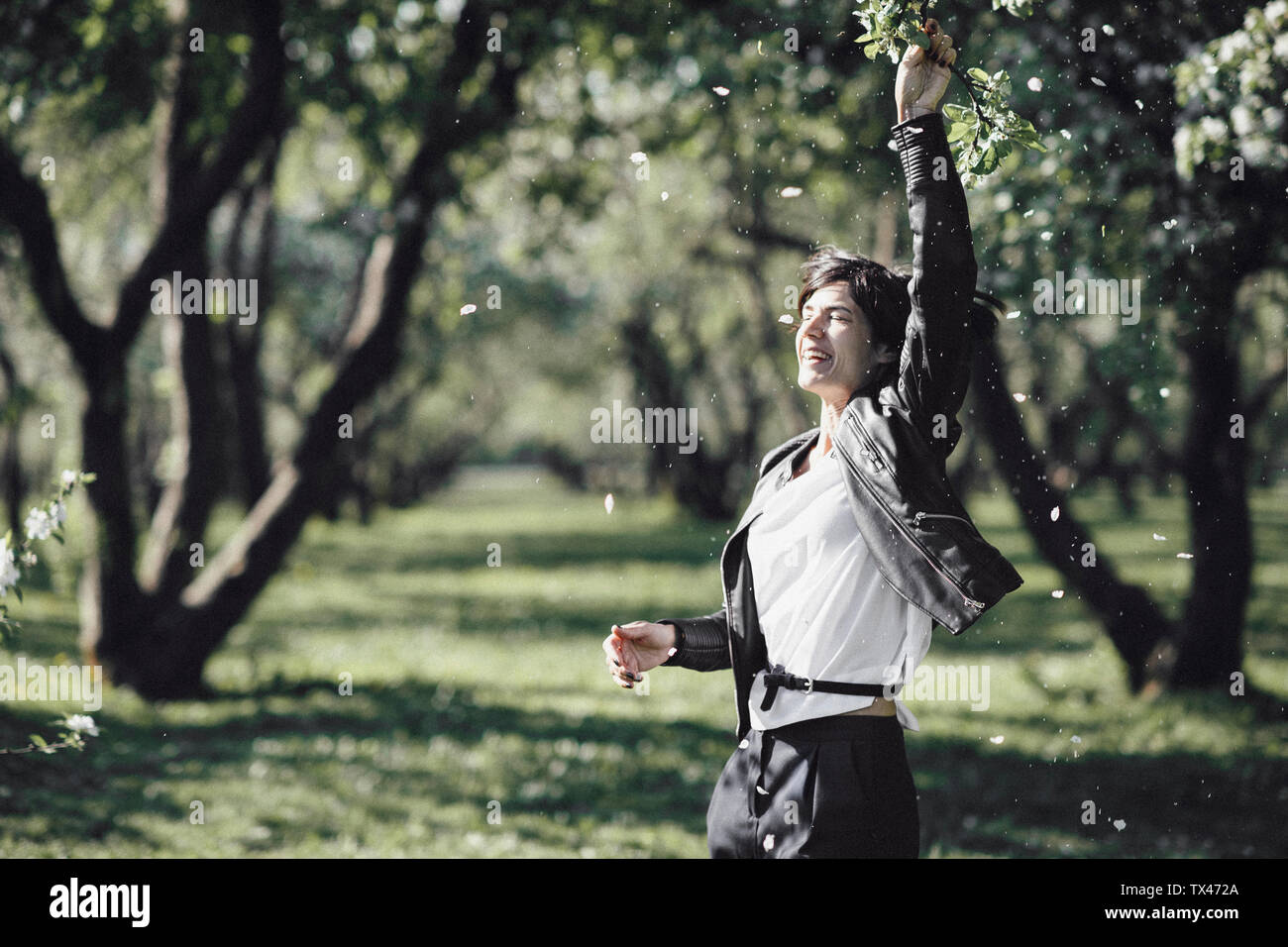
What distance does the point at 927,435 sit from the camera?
262 centimetres

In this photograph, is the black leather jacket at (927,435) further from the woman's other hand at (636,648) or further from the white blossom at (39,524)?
the white blossom at (39,524)

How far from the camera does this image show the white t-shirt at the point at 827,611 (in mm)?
2633

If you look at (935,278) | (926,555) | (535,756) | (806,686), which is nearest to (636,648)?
(806,686)

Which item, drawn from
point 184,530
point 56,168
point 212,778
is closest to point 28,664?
point 184,530

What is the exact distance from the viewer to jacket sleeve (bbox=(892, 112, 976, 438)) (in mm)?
2523

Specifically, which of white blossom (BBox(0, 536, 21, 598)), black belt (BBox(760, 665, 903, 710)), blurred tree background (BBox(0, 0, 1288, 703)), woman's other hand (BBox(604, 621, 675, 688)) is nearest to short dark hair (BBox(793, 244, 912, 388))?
black belt (BBox(760, 665, 903, 710))

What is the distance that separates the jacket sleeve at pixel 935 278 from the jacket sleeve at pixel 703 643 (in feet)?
2.62

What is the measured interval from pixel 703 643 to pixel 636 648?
0.18 meters

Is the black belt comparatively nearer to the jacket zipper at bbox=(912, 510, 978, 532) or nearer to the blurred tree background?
the jacket zipper at bbox=(912, 510, 978, 532)

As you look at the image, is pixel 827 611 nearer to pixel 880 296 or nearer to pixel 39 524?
pixel 880 296

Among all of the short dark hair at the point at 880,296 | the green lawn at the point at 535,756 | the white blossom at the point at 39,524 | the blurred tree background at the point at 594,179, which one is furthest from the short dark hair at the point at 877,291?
the green lawn at the point at 535,756
